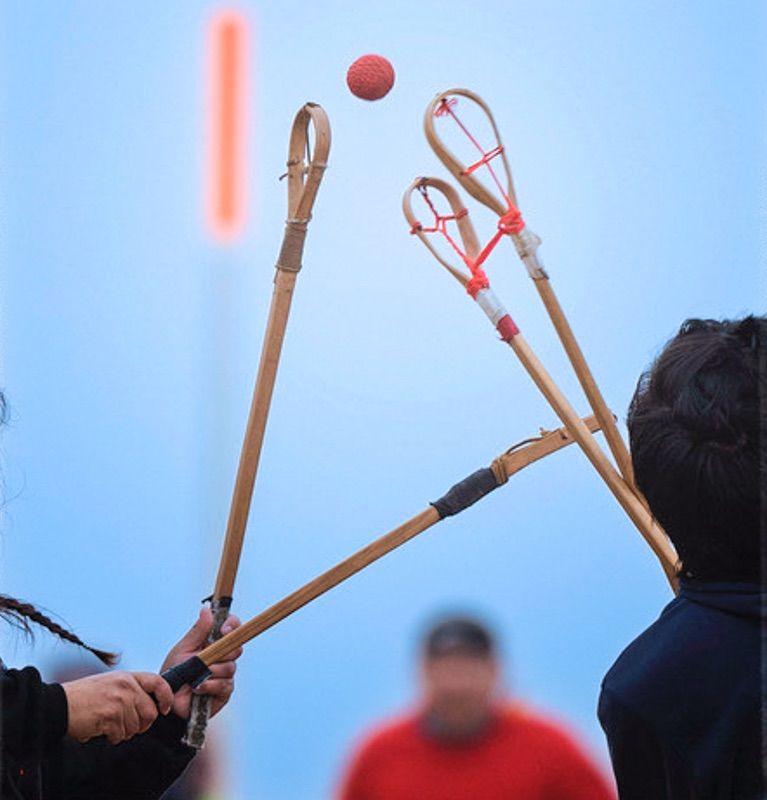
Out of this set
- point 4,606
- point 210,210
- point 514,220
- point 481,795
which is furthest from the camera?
point 481,795

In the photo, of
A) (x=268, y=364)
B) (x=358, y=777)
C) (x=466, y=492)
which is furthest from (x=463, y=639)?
(x=268, y=364)

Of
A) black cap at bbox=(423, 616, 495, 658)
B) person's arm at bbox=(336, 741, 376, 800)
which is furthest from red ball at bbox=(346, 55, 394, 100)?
person's arm at bbox=(336, 741, 376, 800)

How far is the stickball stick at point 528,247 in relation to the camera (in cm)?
130

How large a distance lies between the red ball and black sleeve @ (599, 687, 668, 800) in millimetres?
627

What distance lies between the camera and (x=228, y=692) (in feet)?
4.24

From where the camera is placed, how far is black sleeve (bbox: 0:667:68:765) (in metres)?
1.07

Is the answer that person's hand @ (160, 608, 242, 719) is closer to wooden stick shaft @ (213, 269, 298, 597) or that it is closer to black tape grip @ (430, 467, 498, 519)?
Result: wooden stick shaft @ (213, 269, 298, 597)

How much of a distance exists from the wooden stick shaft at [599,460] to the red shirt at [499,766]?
632mm

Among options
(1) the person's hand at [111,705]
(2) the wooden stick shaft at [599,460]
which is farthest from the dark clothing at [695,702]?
(1) the person's hand at [111,705]

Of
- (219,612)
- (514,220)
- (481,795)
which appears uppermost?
(514,220)

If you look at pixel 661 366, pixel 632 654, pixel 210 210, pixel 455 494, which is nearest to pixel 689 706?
pixel 632 654

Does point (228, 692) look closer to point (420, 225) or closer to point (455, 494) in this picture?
point (455, 494)

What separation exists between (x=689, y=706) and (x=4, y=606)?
0.63 m

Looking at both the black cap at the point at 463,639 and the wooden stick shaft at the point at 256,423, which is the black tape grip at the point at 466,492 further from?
the black cap at the point at 463,639
